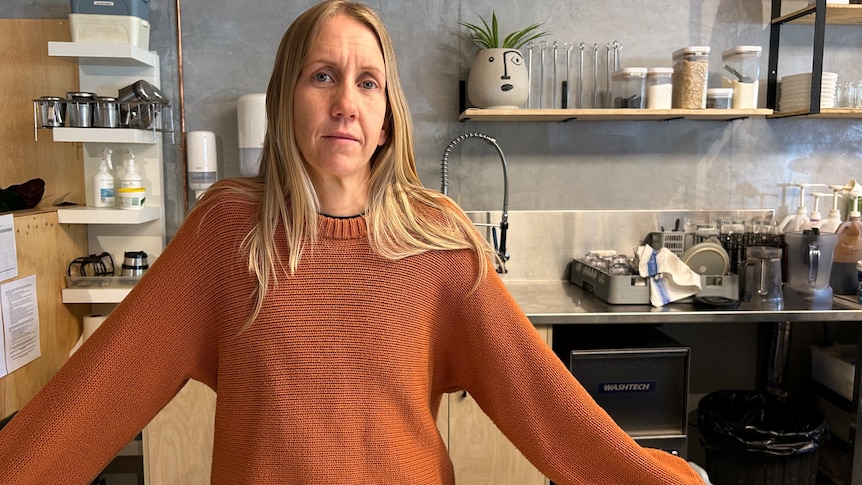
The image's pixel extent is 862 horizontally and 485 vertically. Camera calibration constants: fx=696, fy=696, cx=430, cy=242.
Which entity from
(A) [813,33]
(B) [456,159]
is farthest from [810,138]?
(B) [456,159]

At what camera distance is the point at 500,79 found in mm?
2637

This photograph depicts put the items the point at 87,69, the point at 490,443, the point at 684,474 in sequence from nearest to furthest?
the point at 684,474 < the point at 490,443 < the point at 87,69

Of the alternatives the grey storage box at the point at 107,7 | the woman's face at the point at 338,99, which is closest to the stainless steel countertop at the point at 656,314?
the woman's face at the point at 338,99

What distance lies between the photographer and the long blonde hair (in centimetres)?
107

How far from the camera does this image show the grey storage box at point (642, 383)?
7.70 feet

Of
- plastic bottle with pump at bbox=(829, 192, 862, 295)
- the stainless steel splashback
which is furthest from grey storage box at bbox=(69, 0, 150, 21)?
plastic bottle with pump at bbox=(829, 192, 862, 295)

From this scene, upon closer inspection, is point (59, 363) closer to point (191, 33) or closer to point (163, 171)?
point (163, 171)

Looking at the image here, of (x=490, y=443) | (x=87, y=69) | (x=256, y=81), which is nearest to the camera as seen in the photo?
(x=490, y=443)

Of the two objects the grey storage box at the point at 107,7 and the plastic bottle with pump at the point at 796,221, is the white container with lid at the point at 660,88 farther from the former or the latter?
the grey storage box at the point at 107,7

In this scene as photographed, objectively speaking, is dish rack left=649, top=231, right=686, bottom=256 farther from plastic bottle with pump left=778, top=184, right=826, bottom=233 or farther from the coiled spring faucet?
the coiled spring faucet

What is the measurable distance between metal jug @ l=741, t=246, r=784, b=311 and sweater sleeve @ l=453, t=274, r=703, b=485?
1539 millimetres

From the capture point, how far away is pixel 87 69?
2645 mm

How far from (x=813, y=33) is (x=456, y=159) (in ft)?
5.18

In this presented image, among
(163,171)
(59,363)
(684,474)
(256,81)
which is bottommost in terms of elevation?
(59,363)
